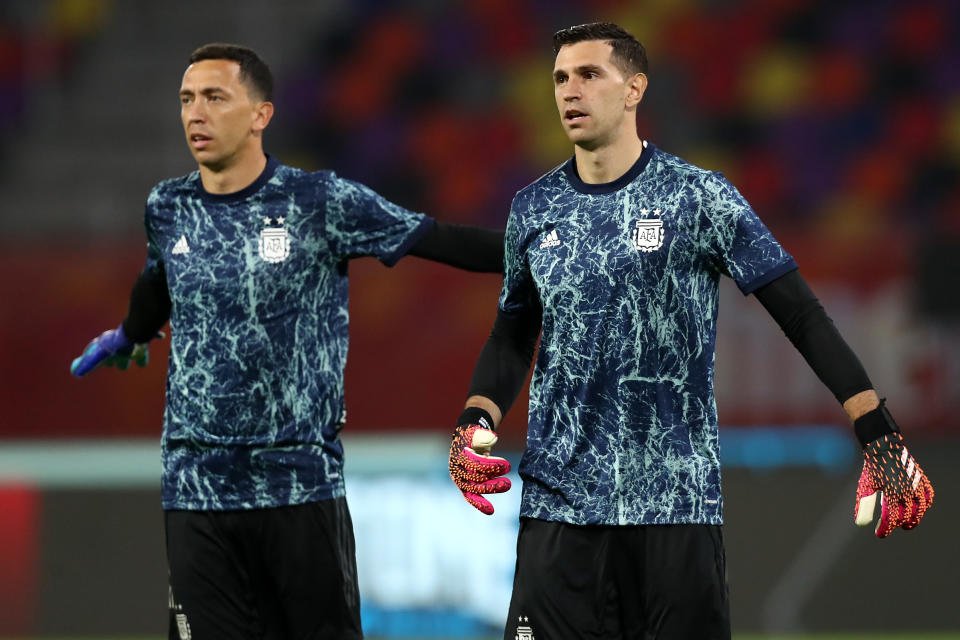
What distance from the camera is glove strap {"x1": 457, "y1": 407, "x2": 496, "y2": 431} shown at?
3879 millimetres

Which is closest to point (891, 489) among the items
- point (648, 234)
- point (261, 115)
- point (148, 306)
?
point (648, 234)

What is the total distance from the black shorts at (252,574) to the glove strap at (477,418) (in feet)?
2.25

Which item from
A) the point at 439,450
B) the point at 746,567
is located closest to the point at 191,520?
the point at 439,450

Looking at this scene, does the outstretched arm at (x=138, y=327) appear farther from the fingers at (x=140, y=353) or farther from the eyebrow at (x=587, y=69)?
the eyebrow at (x=587, y=69)

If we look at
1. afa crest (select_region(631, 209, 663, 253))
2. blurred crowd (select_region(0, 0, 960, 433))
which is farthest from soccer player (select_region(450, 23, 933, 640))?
blurred crowd (select_region(0, 0, 960, 433))

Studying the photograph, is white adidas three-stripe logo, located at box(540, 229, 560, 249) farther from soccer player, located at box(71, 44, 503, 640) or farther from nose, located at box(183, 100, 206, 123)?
nose, located at box(183, 100, 206, 123)

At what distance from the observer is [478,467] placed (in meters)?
3.75

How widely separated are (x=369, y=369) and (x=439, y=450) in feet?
1.81

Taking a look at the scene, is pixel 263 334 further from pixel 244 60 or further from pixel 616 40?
pixel 616 40

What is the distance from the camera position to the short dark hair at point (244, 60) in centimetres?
453

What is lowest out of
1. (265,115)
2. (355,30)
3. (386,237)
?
(386,237)

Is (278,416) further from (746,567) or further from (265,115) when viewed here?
(746,567)

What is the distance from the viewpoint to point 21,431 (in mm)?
7762

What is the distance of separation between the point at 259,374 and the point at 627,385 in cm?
115
